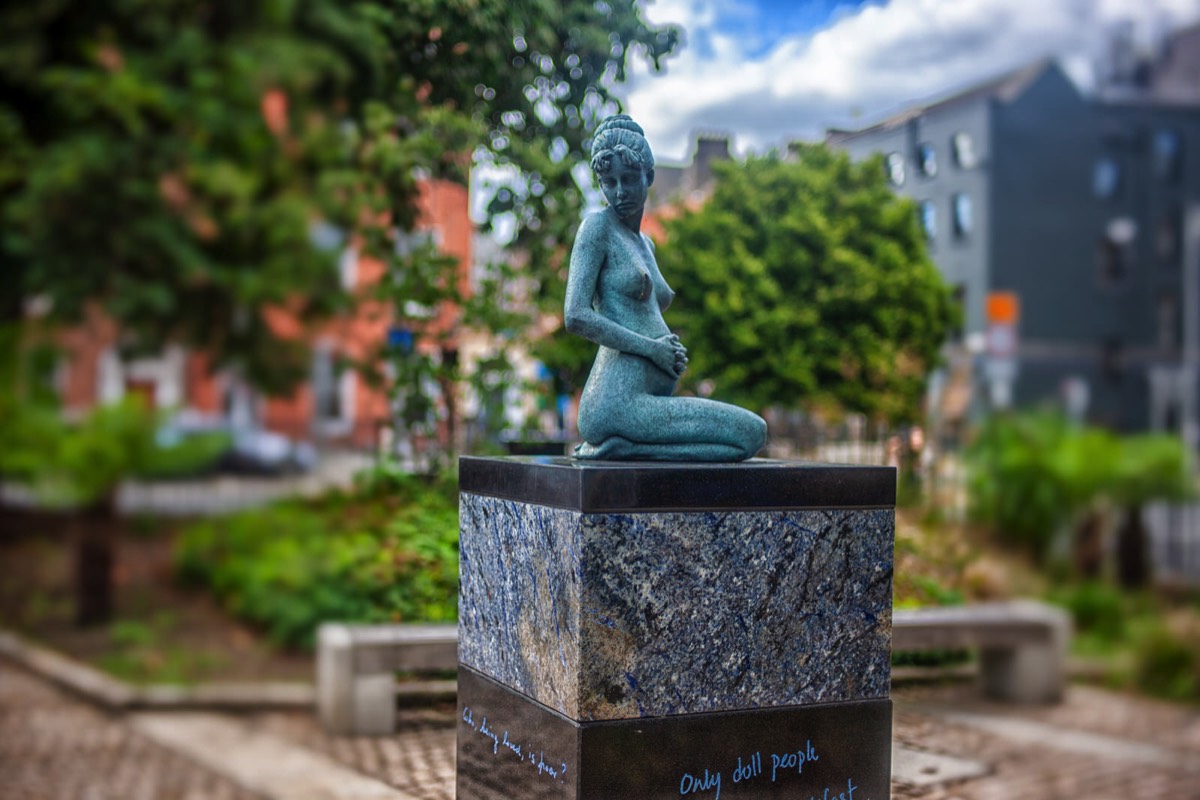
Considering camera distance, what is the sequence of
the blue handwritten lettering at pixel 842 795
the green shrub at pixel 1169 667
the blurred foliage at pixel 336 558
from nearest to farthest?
the blue handwritten lettering at pixel 842 795, the blurred foliage at pixel 336 558, the green shrub at pixel 1169 667

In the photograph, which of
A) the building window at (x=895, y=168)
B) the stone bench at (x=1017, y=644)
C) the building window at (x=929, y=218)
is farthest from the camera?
the building window at (x=929, y=218)

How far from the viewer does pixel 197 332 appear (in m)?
6.46

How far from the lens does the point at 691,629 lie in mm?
2584

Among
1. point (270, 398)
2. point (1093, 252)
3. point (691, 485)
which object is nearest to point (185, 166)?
point (270, 398)

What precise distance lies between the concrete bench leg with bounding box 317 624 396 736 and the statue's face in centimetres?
247

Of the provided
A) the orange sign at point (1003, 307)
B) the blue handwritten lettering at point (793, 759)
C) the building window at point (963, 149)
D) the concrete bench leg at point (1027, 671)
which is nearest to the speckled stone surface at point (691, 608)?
the blue handwritten lettering at point (793, 759)

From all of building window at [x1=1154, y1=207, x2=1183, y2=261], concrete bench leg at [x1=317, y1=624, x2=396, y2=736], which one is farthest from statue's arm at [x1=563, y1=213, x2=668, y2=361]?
building window at [x1=1154, y1=207, x2=1183, y2=261]

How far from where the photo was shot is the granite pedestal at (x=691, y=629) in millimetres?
2516

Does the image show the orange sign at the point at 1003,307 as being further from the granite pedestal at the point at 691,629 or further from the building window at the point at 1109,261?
the granite pedestal at the point at 691,629

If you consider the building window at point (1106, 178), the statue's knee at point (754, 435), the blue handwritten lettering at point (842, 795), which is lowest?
the blue handwritten lettering at point (842, 795)

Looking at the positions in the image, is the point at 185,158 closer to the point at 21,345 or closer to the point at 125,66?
the point at 125,66

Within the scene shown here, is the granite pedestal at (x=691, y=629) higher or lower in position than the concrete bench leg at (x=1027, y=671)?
higher

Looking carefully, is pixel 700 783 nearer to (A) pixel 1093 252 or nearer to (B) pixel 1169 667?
(B) pixel 1169 667

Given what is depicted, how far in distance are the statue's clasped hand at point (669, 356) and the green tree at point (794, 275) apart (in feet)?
10.3
